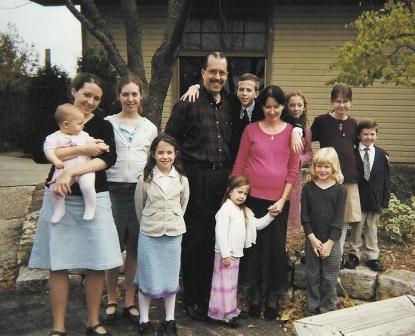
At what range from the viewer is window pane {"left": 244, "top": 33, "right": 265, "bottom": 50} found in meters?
9.49

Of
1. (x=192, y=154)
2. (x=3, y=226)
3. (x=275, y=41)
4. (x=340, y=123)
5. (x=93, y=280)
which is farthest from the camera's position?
(x=275, y=41)

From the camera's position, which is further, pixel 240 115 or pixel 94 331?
pixel 240 115

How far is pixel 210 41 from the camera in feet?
31.5

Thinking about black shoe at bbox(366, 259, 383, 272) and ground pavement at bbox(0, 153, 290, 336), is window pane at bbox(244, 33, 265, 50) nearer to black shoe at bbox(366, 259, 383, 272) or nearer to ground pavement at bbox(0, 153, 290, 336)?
black shoe at bbox(366, 259, 383, 272)

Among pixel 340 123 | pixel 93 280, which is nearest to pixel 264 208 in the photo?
pixel 340 123

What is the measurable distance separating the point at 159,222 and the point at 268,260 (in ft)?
3.30

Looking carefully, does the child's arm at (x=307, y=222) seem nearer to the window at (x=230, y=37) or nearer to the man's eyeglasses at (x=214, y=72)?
the man's eyeglasses at (x=214, y=72)

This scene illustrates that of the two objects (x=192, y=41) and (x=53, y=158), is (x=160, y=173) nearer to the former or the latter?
(x=53, y=158)

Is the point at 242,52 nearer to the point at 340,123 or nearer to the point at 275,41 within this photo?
the point at 275,41

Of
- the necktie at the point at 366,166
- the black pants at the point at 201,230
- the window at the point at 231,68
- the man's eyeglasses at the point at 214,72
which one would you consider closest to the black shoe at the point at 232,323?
the black pants at the point at 201,230

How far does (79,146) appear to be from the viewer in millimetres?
3020

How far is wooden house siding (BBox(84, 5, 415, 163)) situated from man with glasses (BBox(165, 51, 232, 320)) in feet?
19.4

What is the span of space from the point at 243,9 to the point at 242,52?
89 cm

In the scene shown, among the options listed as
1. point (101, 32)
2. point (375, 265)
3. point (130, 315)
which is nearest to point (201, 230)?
point (130, 315)
